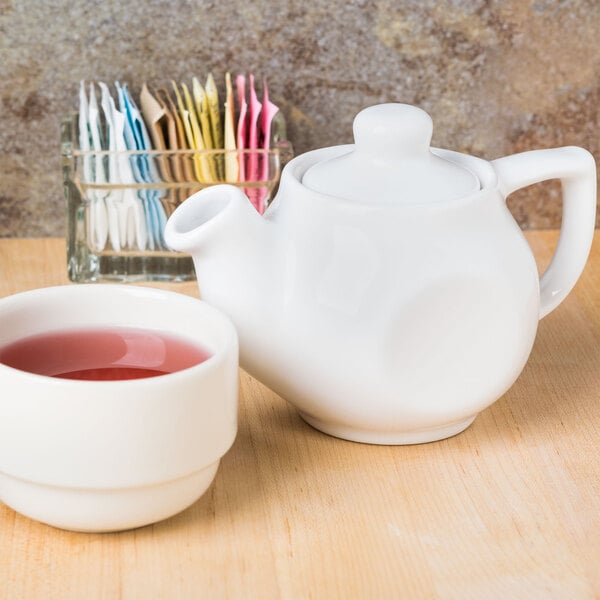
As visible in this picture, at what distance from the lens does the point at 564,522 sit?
58 centimetres

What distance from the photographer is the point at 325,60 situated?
0.98m

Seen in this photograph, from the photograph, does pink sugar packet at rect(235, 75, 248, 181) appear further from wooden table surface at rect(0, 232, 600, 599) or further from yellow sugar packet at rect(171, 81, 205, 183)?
wooden table surface at rect(0, 232, 600, 599)

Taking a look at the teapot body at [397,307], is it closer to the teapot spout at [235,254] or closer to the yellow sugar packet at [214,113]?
the teapot spout at [235,254]

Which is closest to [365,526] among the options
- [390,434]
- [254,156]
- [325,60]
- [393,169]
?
[390,434]

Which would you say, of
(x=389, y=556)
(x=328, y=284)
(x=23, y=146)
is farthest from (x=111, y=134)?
(x=389, y=556)

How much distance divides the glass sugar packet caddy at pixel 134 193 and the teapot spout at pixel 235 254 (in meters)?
0.27

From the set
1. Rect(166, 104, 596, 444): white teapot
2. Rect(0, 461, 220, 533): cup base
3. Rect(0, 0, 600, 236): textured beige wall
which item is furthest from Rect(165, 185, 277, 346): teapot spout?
Rect(0, 0, 600, 236): textured beige wall

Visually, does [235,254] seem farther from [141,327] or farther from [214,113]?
[214,113]

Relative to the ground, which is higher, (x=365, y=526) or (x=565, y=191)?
(x=565, y=191)

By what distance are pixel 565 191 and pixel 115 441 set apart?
33 centimetres

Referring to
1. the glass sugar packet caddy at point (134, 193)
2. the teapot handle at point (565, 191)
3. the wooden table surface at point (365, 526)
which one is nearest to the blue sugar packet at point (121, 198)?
the glass sugar packet caddy at point (134, 193)

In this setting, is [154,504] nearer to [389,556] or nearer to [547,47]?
[389,556]

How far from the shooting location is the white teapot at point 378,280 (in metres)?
0.60

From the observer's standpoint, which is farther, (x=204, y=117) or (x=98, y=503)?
(x=204, y=117)
